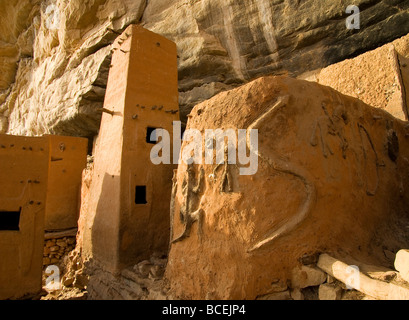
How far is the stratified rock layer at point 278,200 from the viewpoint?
2885 millimetres

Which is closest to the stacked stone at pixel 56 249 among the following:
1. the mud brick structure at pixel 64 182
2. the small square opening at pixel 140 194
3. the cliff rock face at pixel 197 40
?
the mud brick structure at pixel 64 182

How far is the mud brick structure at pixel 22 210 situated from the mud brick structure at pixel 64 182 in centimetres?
304

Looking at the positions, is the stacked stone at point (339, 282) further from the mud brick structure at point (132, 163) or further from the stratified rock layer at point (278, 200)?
the mud brick structure at point (132, 163)

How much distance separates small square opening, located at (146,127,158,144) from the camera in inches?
216

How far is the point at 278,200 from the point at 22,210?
13.7ft

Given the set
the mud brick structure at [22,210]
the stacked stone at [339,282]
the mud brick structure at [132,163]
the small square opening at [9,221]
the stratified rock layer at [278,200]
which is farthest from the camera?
the small square opening at [9,221]

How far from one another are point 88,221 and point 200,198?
3.15m

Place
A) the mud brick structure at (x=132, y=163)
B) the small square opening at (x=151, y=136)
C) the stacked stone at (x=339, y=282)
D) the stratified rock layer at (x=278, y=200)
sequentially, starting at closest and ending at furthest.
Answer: the stacked stone at (x=339, y=282), the stratified rock layer at (x=278, y=200), the mud brick structure at (x=132, y=163), the small square opening at (x=151, y=136)

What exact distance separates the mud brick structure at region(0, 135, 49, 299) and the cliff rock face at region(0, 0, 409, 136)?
2.80m

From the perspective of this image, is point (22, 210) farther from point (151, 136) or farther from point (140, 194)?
point (151, 136)

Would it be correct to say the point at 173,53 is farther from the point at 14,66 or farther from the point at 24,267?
the point at 14,66

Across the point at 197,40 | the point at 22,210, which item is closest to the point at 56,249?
the point at 22,210

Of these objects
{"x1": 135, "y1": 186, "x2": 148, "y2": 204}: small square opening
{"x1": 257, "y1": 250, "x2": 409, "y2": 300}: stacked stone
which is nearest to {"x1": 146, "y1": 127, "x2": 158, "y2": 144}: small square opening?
{"x1": 135, "y1": 186, "x2": 148, "y2": 204}: small square opening

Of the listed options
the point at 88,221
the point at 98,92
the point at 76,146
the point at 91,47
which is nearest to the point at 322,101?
the point at 88,221
